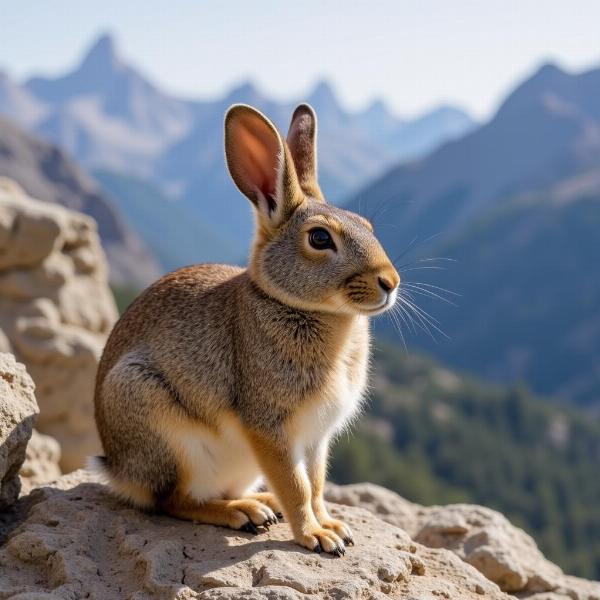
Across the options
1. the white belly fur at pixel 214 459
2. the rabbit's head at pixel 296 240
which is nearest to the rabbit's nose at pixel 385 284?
the rabbit's head at pixel 296 240

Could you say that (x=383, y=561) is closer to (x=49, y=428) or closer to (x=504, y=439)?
(x=49, y=428)

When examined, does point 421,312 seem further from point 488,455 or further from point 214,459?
point 488,455

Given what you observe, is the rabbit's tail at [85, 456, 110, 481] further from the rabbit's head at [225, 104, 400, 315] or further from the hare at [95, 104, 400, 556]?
the rabbit's head at [225, 104, 400, 315]

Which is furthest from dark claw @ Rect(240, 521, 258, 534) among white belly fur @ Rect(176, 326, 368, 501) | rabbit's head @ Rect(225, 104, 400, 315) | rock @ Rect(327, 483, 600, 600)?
rock @ Rect(327, 483, 600, 600)

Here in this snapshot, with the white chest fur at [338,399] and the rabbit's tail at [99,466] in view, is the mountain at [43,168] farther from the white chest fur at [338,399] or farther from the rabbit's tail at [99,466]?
the white chest fur at [338,399]

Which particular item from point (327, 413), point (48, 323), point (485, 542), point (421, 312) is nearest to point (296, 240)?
point (421, 312)

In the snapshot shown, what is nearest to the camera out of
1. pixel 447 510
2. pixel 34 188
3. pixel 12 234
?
pixel 447 510

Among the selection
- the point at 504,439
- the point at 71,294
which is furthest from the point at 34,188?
the point at 71,294
